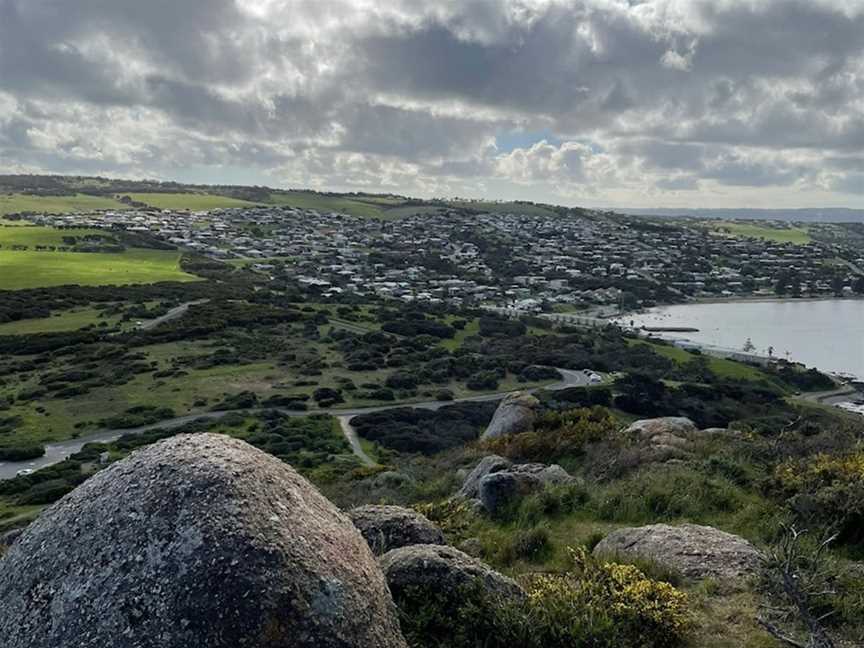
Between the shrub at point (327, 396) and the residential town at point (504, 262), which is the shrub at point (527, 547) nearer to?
the shrub at point (327, 396)

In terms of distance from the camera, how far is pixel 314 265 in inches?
5413

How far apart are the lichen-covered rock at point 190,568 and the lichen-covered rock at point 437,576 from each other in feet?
3.22

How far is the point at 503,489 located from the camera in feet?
40.4

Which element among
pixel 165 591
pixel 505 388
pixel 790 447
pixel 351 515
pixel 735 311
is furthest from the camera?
pixel 735 311

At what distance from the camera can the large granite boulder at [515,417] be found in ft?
73.7

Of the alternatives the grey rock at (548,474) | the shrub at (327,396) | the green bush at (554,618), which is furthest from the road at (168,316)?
the green bush at (554,618)

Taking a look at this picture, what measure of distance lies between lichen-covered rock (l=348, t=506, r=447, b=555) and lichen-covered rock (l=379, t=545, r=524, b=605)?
1106mm

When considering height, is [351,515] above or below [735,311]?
above

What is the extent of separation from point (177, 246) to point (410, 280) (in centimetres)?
5635

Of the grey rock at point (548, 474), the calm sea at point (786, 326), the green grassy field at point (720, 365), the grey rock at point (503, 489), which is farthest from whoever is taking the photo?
the calm sea at point (786, 326)

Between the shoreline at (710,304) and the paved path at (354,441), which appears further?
the shoreline at (710,304)

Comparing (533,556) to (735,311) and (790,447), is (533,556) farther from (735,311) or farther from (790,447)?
(735,311)

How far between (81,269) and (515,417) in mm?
104443

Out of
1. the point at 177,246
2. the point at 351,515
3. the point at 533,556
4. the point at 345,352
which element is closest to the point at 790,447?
the point at 533,556
